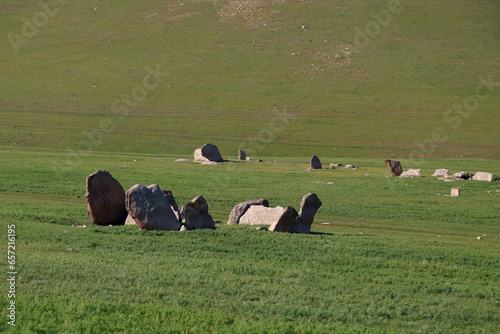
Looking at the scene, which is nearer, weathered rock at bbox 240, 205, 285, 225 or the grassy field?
the grassy field

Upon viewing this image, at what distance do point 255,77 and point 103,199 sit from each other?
6411 cm

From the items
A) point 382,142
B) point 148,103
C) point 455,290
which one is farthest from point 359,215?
point 148,103

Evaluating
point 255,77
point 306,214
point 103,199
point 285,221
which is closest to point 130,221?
point 103,199

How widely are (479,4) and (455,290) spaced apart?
325 ft

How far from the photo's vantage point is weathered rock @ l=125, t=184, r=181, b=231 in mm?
17328

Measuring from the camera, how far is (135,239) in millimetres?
15836

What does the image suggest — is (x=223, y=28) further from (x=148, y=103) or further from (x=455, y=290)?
(x=455, y=290)

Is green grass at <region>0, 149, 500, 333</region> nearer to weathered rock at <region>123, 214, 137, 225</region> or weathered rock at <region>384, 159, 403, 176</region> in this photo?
weathered rock at <region>123, 214, 137, 225</region>

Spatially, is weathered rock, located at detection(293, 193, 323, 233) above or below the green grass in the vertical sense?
above

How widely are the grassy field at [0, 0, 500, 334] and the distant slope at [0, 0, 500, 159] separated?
0.38m

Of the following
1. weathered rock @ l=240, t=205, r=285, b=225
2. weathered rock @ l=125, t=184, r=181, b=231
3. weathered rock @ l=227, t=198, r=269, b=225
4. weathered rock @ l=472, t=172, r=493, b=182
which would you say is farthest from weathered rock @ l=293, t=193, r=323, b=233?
weathered rock @ l=472, t=172, r=493, b=182

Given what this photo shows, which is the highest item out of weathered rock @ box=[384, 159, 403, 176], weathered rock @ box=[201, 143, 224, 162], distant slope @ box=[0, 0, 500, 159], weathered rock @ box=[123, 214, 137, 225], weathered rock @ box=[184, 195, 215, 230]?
distant slope @ box=[0, 0, 500, 159]

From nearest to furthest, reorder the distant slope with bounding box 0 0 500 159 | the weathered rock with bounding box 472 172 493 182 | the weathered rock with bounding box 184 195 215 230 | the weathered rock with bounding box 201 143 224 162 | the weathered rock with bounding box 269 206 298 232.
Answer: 1. the weathered rock with bounding box 184 195 215 230
2. the weathered rock with bounding box 269 206 298 232
3. the weathered rock with bounding box 472 172 493 182
4. the weathered rock with bounding box 201 143 224 162
5. the distant slope with bounding box 0 0 500 159

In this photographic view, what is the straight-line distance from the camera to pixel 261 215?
2042 centimetres
